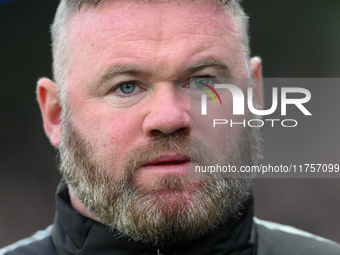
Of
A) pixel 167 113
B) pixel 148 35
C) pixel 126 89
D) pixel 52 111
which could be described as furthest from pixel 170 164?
pixel 52 111

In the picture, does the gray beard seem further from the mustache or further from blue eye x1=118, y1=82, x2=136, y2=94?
blue eye x1=118, y1=82, x2=136, y2=94

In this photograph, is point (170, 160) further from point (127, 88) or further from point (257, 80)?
point (257, 80)

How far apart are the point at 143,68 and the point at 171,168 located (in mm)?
350

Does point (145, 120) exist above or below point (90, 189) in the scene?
above

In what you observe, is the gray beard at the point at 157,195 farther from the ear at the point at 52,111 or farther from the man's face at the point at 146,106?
the ear at the point at 52,111

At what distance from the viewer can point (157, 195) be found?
177cm

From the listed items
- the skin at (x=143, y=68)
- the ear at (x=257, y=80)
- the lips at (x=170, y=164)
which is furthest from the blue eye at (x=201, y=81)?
the ear at (x=257, y=80)

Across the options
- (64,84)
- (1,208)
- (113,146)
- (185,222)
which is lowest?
(1,208)

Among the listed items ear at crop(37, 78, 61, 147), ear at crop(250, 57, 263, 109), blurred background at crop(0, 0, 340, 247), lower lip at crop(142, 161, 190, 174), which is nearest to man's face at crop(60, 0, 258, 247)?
lower lip at crop(142, 161, 190, 174)

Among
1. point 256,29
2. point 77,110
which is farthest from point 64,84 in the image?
point 256,29

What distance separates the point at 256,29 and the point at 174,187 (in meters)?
3.95

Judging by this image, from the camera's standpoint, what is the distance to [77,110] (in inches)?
77.3

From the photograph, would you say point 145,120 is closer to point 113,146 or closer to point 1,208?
point 113,146

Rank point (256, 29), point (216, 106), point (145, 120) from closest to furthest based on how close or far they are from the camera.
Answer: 1. point (145, 120)
2. point (216, 106)
3. point (256, 29)
